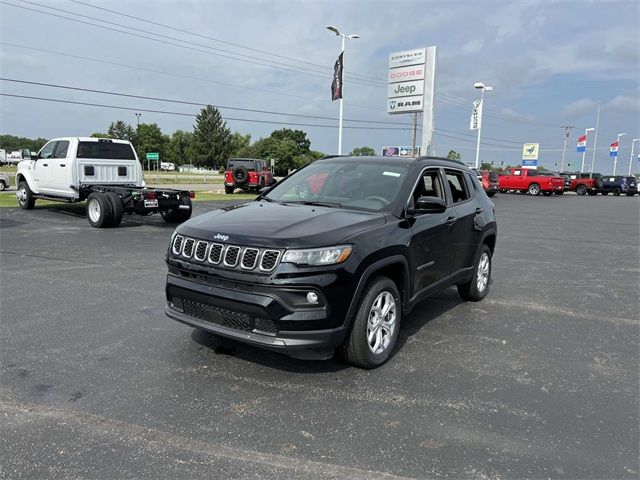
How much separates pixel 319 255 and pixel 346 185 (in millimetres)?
1511

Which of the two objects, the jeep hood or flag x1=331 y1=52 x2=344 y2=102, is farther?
flag x1=331 y1=52 x2=344 y2=102

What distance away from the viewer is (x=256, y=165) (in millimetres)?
27812

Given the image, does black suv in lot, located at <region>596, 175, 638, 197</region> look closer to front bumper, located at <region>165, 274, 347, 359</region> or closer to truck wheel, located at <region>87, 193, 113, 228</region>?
truck wheel, located at <region>87, 193, 113, 228</region>

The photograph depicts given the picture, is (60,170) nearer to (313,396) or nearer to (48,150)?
(48,150)

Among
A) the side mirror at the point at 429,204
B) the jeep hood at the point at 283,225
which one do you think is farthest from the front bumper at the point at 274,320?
the side mirror at the point at 429,204

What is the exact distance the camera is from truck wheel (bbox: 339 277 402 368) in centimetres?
380

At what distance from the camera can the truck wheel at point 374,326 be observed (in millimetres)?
3805

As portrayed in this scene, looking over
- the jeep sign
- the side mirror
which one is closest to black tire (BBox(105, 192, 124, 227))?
the side mirror

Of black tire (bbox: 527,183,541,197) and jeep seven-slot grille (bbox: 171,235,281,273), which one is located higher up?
jeep seven-slot grille (bbox: 171,235,281,273)

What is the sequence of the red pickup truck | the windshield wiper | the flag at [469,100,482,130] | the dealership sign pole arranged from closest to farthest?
the windshield wiper, the dealership sign pole, the red pickup truck, the flag at [469,100,482,130]

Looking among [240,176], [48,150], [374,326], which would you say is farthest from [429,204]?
[240,176]

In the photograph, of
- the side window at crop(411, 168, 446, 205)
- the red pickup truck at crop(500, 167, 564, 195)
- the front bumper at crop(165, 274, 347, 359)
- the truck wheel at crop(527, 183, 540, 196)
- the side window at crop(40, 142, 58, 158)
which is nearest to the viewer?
the front bumper at crop(165, 274, 347, 359)

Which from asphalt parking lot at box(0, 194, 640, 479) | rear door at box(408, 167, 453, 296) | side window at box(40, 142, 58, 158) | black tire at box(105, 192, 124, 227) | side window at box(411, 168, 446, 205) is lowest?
asphalt parking lot at box(0, 194, 640, 479)

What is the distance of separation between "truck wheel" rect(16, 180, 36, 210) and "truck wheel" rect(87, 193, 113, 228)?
12.6 ft
